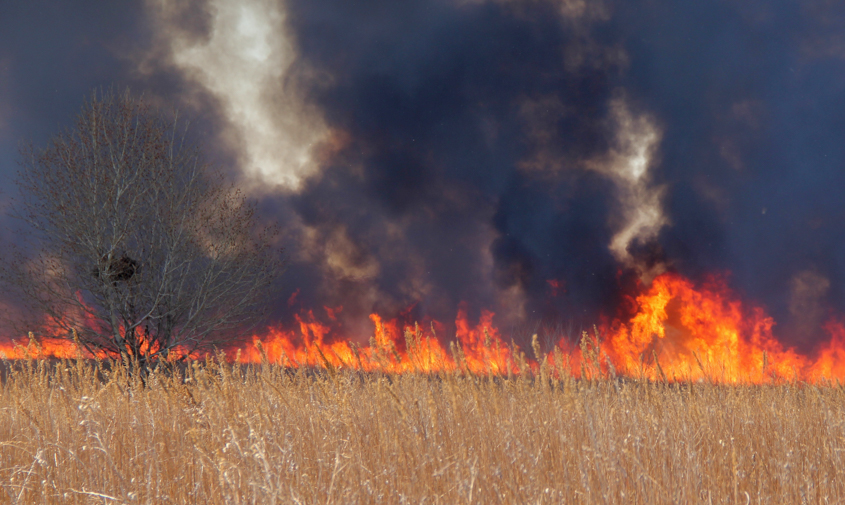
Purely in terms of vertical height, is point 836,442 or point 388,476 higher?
point 836,442

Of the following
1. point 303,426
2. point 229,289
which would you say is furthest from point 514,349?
point 229,289

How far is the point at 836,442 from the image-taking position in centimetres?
479

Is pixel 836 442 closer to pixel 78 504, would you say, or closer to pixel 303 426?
pixel 303 426

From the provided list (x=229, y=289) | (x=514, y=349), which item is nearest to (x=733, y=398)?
(x=514, y=349)

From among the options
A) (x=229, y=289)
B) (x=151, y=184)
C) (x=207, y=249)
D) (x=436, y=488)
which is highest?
(x=151, y=184)

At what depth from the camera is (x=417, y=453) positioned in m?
3.28

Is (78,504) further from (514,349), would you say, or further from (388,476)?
(514,349)

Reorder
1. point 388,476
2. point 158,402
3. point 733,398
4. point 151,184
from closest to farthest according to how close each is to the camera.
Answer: point 388,476
point 158,402
point 733,398
point 151,184

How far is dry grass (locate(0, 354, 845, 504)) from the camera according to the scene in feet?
9.32

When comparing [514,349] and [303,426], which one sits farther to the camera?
[303,426]

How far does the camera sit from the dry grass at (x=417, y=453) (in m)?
2.84

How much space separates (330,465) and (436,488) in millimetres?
970

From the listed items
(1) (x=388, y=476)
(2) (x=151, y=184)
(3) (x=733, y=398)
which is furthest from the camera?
(2) (x=151, y=184)

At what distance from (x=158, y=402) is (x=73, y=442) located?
106 cm
